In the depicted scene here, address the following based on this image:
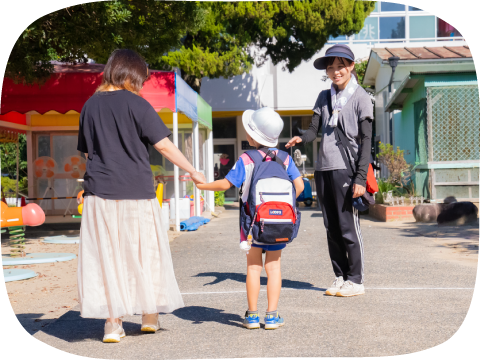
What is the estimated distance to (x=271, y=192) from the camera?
12.6ft

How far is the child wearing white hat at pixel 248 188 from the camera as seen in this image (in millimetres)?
3861

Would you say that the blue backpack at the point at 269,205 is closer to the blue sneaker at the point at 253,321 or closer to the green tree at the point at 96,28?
the blue sneaker at the point at 253,321

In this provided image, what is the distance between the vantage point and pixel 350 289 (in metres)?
4.82

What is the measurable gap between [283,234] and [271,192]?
0.29 m

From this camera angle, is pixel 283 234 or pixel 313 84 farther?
pixel 313 84

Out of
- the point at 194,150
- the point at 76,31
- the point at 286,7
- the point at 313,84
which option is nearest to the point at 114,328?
the point at 76,31

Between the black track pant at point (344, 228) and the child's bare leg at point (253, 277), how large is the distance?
1199 mm

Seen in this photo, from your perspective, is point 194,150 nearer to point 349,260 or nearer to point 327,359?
point 349,260

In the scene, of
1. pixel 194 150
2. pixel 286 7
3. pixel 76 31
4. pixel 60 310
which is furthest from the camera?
pixel 286 7

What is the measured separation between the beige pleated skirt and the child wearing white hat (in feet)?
1.66

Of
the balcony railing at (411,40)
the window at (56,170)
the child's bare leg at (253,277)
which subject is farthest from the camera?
the balcony railing at (411,40)

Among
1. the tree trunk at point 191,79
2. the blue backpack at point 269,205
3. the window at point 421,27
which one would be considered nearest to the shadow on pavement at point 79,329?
the blue backpack at point 269,205

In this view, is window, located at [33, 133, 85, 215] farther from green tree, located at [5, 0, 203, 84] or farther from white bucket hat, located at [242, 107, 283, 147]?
white bucket hat, located at [242, 107, 283, 147]

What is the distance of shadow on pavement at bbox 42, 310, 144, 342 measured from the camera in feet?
12.7
